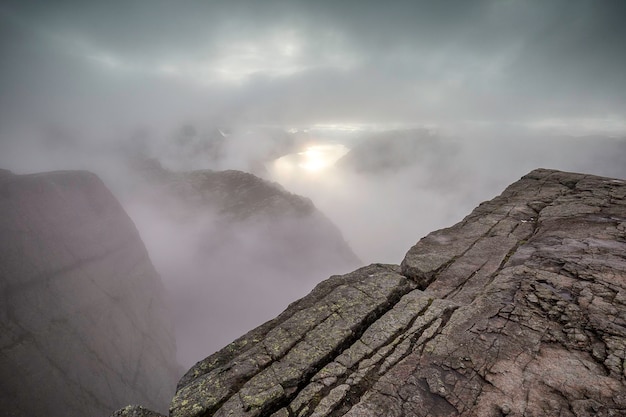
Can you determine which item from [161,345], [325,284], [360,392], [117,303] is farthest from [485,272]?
[161,345]

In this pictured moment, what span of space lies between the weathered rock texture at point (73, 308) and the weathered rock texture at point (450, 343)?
7016 cm

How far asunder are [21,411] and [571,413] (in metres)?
77.4

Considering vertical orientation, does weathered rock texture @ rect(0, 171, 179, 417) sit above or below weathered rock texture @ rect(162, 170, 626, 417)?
above

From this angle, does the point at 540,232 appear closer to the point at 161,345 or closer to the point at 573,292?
the point at 573,292

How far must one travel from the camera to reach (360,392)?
21.5 feet

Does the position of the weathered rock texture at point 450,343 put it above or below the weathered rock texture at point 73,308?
below

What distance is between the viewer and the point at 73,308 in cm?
6606

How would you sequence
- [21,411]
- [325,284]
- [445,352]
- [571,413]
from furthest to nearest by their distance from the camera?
[21,411], [325,284], [445,352], [571,413]

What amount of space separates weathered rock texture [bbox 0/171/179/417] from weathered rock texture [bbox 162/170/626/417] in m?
70.2

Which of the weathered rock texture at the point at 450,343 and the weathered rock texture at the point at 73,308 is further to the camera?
the weathered rock texture at the point at 73,308

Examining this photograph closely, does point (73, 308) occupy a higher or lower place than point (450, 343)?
higher

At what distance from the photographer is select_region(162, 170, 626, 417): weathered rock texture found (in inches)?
231

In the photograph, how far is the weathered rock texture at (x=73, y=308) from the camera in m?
51.9

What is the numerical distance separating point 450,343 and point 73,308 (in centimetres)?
9044
